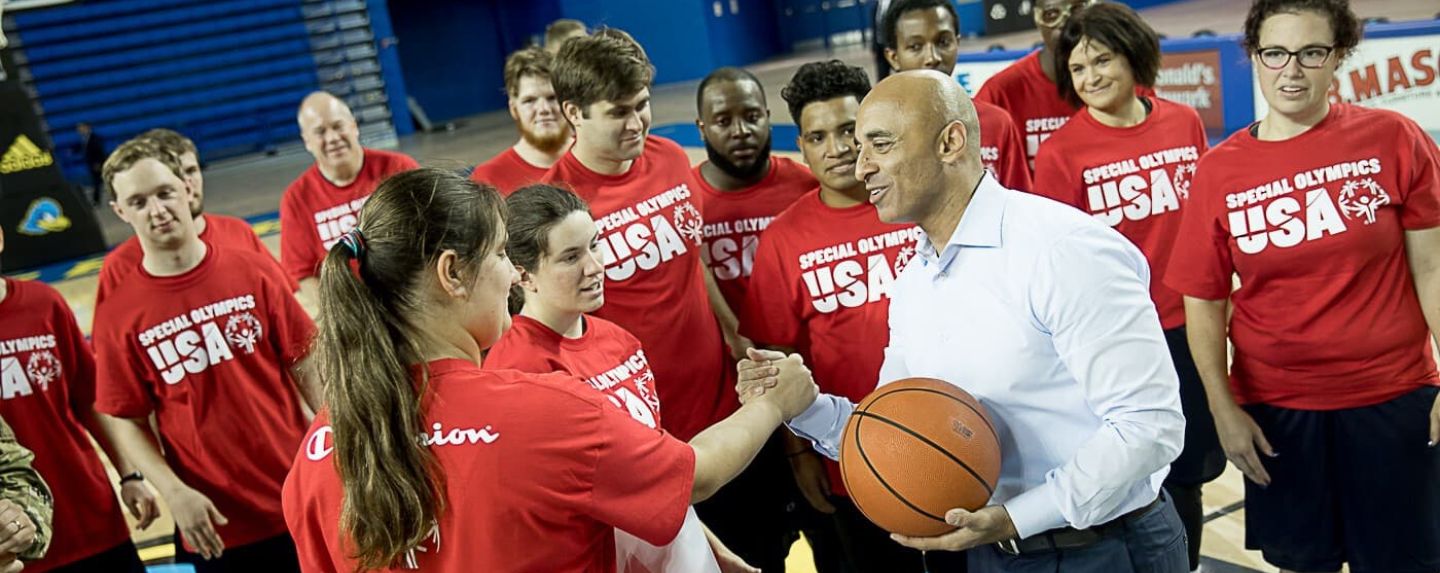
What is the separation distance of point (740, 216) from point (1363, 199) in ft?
6.34

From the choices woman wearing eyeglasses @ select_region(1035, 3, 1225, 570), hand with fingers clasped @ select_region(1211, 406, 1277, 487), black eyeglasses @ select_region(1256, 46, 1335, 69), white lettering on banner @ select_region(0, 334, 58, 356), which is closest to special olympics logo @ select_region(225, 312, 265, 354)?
white lettering on banner @ select_region(0, 334, 58, 356)

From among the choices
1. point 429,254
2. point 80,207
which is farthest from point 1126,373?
point 80,207

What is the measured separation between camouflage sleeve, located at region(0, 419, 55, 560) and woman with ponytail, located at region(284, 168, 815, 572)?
113 centimetres

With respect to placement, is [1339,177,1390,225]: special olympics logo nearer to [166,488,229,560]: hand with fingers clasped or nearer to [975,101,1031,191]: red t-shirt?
[975,101,1031,191]: red t-shirt

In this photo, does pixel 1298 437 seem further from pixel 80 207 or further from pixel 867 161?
pixel 80 207

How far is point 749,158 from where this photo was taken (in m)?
3.95

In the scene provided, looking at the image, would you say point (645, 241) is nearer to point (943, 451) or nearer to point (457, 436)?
point (943, 451)

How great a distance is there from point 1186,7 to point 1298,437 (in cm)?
1986

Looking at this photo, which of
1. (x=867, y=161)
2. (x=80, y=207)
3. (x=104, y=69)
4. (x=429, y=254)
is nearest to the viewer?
(x=429, y=254)

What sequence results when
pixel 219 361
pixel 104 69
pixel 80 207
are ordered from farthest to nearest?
pixel 104 69 < pixel 80 207 < pixel 219 361

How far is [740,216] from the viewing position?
13.1ft

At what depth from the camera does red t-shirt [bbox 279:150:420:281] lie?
507cm

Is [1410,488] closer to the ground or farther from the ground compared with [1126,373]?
closer to the ground

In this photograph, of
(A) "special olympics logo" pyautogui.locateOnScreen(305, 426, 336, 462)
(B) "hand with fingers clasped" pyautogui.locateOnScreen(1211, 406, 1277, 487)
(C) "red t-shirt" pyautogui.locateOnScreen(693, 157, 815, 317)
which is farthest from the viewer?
(C) "red t-shirt" pyautogui.locateOnScreen(693, 157, 815, 317)
